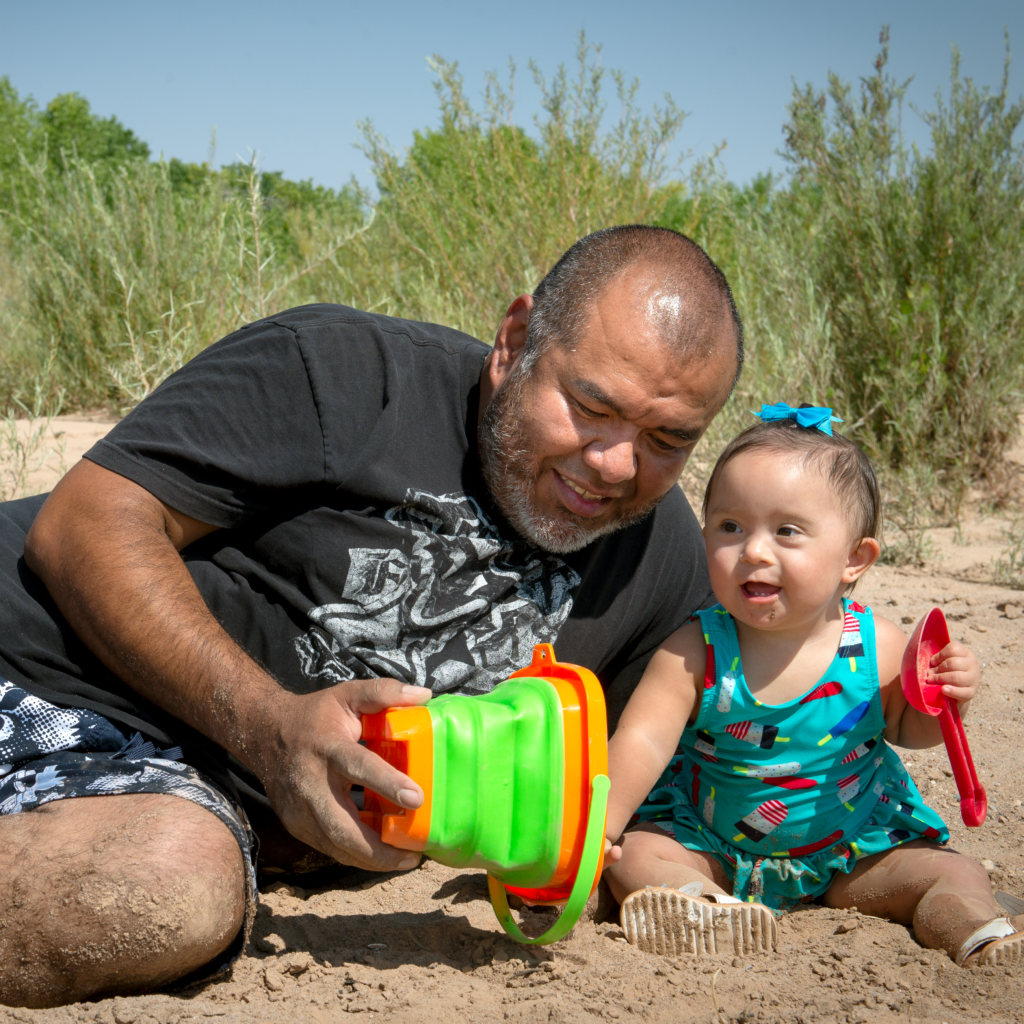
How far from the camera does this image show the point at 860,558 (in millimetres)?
2059

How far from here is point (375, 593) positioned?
201 centimetres

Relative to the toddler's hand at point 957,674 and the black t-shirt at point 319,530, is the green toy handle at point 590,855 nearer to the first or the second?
the black t-shirt at point 319,530

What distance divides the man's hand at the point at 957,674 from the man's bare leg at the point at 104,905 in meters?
1.38

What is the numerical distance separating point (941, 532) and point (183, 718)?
12.6ft

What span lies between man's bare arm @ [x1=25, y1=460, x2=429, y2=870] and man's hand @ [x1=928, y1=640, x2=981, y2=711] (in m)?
1.04

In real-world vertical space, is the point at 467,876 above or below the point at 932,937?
below

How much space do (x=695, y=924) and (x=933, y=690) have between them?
65cm

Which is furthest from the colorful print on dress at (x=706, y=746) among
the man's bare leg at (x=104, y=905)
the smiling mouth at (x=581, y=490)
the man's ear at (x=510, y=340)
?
the man's bare leg at (x=104, y=905)

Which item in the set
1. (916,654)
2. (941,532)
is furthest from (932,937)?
(941,532)

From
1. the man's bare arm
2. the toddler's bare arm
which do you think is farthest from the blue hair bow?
the man's bare arm

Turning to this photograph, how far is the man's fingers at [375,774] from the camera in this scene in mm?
1428

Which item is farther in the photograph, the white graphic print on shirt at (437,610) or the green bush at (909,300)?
the green bush at (909,300)

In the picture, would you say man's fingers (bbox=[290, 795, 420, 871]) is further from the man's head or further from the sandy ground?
the man's head

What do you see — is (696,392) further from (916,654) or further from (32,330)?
(32,330)
